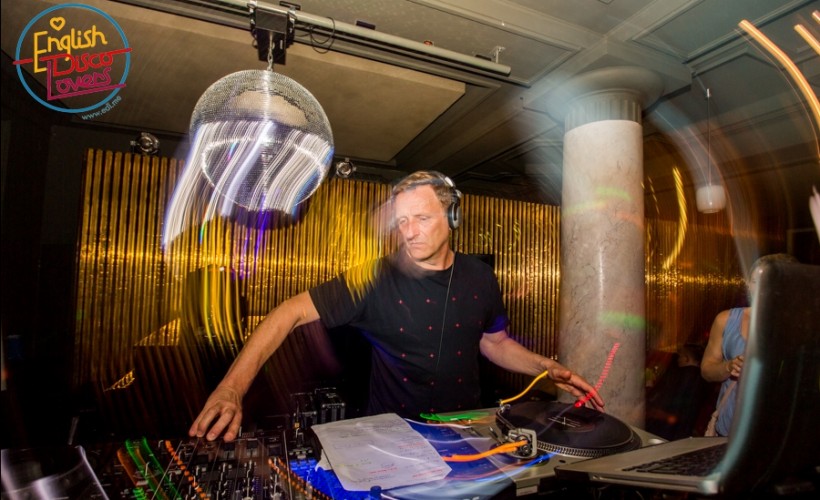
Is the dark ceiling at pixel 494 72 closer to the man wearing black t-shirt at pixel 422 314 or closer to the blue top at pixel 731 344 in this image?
the man wearing black t-shirt at pixel 422 314

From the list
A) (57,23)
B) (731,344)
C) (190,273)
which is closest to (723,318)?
(731,344)

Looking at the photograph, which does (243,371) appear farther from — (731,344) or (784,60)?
(784,60)

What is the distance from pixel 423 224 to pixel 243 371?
107cm

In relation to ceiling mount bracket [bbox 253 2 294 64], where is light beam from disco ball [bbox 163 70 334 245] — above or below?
below

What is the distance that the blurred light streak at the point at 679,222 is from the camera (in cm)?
631

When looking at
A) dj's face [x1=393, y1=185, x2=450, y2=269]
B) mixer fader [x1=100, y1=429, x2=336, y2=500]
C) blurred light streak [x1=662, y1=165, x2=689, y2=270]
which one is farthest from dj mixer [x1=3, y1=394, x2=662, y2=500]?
blurred light streak [x1=662, y1=165, x2=689, y2=270]

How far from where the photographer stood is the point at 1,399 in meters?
0.52

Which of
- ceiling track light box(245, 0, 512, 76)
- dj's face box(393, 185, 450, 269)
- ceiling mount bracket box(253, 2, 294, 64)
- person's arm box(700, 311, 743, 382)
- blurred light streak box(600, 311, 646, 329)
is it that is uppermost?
ceiling track light box(245, 0, 512, 76)

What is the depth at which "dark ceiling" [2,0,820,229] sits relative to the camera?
2.67 metres

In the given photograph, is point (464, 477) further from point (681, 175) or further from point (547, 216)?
point (681, 175)

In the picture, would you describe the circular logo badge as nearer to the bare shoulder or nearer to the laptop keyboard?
the laptop keyboard

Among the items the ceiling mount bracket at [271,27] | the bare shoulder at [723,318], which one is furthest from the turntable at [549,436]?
the ceiling mount bracket at [271,27]

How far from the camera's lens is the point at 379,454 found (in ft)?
3.22

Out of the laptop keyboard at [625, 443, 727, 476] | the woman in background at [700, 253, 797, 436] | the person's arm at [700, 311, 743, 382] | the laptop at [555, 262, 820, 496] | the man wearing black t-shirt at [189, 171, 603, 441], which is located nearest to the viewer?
the laptop at [555, 262, 820, 496]
